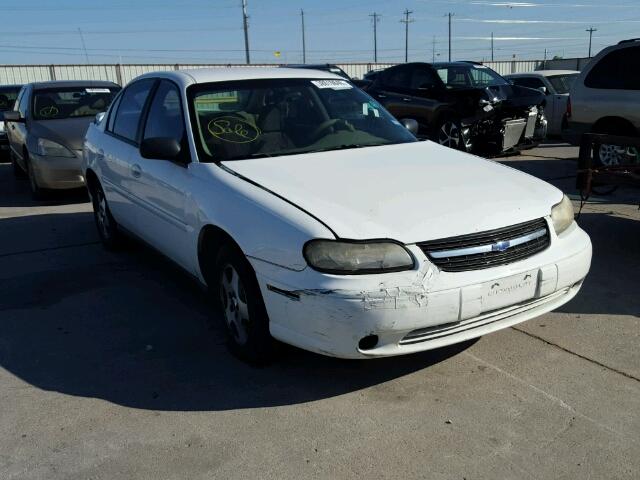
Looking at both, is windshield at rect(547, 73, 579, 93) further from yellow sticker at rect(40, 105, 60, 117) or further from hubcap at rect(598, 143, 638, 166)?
yellow sticker at rect(40, 105, 60, 117)

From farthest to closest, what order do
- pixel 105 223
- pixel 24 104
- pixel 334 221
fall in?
pixel 24 104, pixel 105 223, pixel 334 221

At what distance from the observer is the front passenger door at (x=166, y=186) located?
402cm

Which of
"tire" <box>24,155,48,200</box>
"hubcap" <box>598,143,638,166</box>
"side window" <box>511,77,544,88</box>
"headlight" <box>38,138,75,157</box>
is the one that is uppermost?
"side window" <box>511,77,544,88</box>

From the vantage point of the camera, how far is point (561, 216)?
3555mm

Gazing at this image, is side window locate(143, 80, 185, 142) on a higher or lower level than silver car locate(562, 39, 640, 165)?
higher

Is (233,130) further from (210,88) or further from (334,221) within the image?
(334,221)

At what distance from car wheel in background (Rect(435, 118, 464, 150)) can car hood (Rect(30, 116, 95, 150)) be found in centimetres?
577

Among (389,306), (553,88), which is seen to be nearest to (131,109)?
(389,306)

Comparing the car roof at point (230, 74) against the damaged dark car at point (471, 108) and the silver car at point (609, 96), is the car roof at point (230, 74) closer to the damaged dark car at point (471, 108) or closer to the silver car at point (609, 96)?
the silver car at point (609, 96)

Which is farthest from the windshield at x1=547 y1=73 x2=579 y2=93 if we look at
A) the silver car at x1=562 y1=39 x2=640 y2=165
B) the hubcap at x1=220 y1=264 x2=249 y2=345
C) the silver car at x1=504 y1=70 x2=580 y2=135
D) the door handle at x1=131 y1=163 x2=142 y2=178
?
the hubcap at x1=220 y1=264 x2=249 y2=345

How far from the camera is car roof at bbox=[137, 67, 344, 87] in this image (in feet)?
14.7

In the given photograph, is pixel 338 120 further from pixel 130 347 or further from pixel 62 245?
pixel 62 245

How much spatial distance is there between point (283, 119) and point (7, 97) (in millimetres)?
12618

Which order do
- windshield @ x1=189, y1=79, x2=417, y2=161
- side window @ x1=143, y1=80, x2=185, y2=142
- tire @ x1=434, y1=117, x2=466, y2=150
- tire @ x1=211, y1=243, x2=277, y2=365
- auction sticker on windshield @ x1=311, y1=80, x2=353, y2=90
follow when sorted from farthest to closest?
tire @ x1=434, y1=117, x2=466, y2=150 < auction sticker on windshield @ x1=311, y1=80, x2=353, y2=90 < side window @ x1=143, y1=80, x2=185, y2=142 < windshield @ x1=189, y1=79, x2=417, y2=161 < tire @ x1=211, y1=243, x2=277, y2=365
